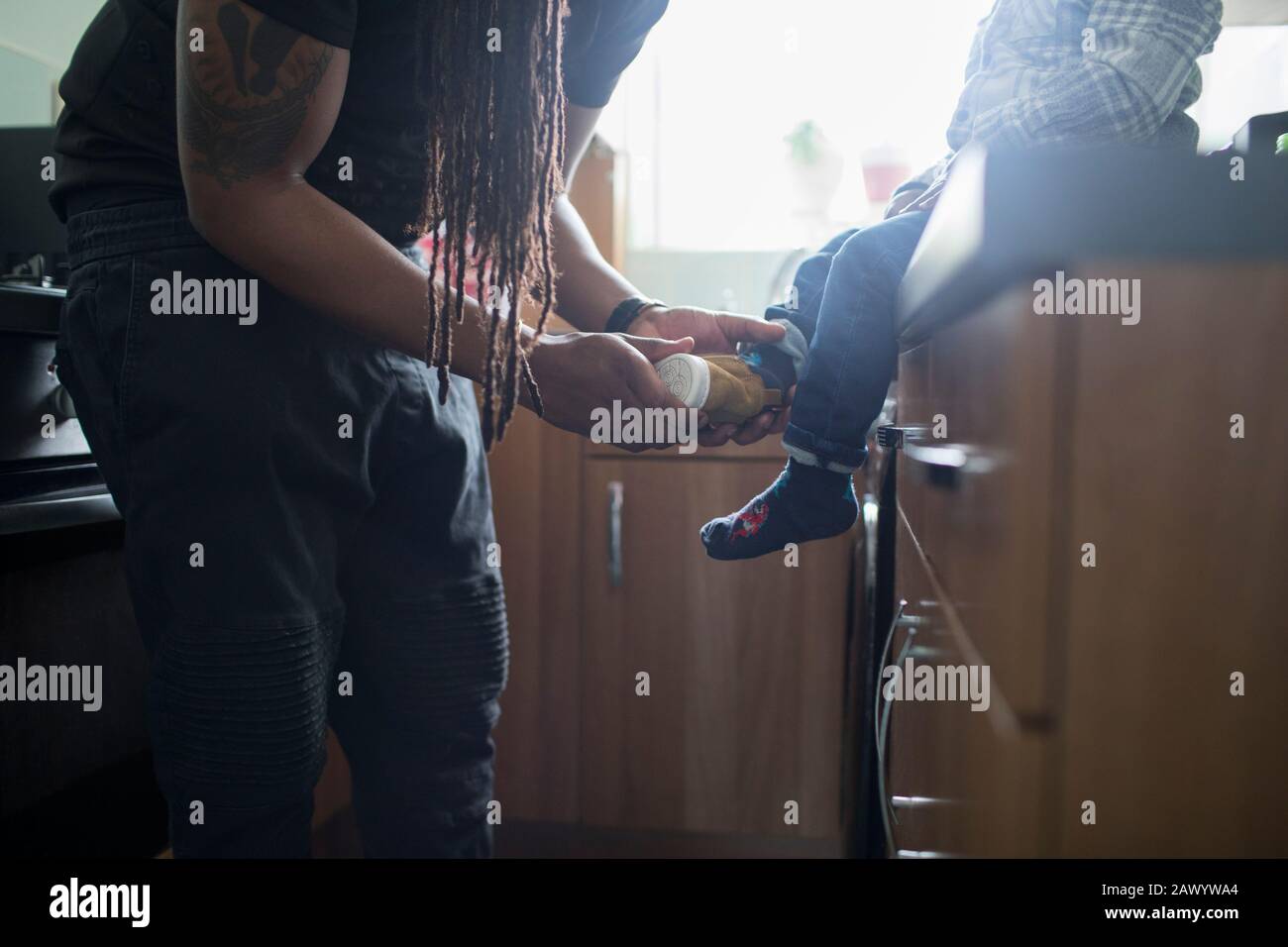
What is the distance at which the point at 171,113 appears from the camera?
2.07ft

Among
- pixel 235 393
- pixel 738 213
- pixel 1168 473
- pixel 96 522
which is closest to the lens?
pixel 1168 473

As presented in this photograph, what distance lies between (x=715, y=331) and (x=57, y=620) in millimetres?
759

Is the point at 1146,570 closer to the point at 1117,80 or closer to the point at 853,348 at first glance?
the point at 853,348

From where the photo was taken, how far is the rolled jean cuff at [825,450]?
839mm

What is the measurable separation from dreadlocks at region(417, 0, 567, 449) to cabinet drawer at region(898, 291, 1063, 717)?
327 mm

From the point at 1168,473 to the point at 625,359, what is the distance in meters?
0.44

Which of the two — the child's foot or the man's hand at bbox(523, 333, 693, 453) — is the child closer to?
the child's foot

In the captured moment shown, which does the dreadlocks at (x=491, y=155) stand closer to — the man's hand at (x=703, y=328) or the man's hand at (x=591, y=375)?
the man's hand at (x=591, y=375)

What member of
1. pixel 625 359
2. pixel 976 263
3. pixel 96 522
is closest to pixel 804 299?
pixel 625 359

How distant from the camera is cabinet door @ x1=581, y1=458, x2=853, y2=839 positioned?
138 cm

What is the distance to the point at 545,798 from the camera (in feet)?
4.70

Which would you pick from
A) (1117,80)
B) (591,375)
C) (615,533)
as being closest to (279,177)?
(591,375)

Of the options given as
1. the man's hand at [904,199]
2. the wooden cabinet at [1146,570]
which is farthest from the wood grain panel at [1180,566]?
the man's hand at [904,199]
